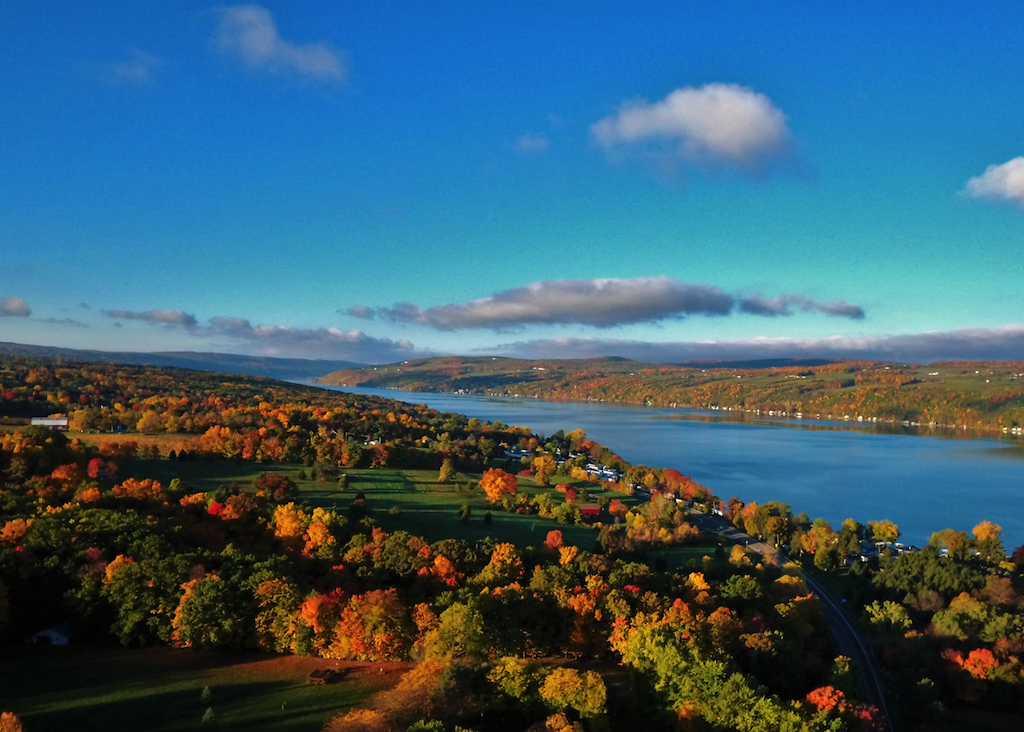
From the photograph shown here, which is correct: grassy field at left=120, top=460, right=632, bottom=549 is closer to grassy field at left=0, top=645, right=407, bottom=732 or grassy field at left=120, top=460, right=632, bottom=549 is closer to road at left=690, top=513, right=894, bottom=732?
road at left=690, top=513, right=894, bottom=732

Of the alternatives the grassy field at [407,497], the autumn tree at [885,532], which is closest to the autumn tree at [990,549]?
the autumn tree at [885,532]

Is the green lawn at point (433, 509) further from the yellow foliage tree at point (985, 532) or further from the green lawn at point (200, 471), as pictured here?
the yellow foliage tree at point (985, 532)

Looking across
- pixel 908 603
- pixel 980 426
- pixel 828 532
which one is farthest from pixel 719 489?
pixel 980 426

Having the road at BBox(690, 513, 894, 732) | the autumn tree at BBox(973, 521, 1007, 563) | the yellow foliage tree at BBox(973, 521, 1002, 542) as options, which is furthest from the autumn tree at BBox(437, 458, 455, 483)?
the yellow foliage tree at BBox(973, 521, 1002, 542)

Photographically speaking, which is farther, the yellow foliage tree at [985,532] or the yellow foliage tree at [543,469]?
the yellow foliage tree at [543,469]

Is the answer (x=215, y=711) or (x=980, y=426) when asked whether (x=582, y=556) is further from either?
(x=980, y=426)

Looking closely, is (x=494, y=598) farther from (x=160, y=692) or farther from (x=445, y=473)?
(x=445, y=473)
